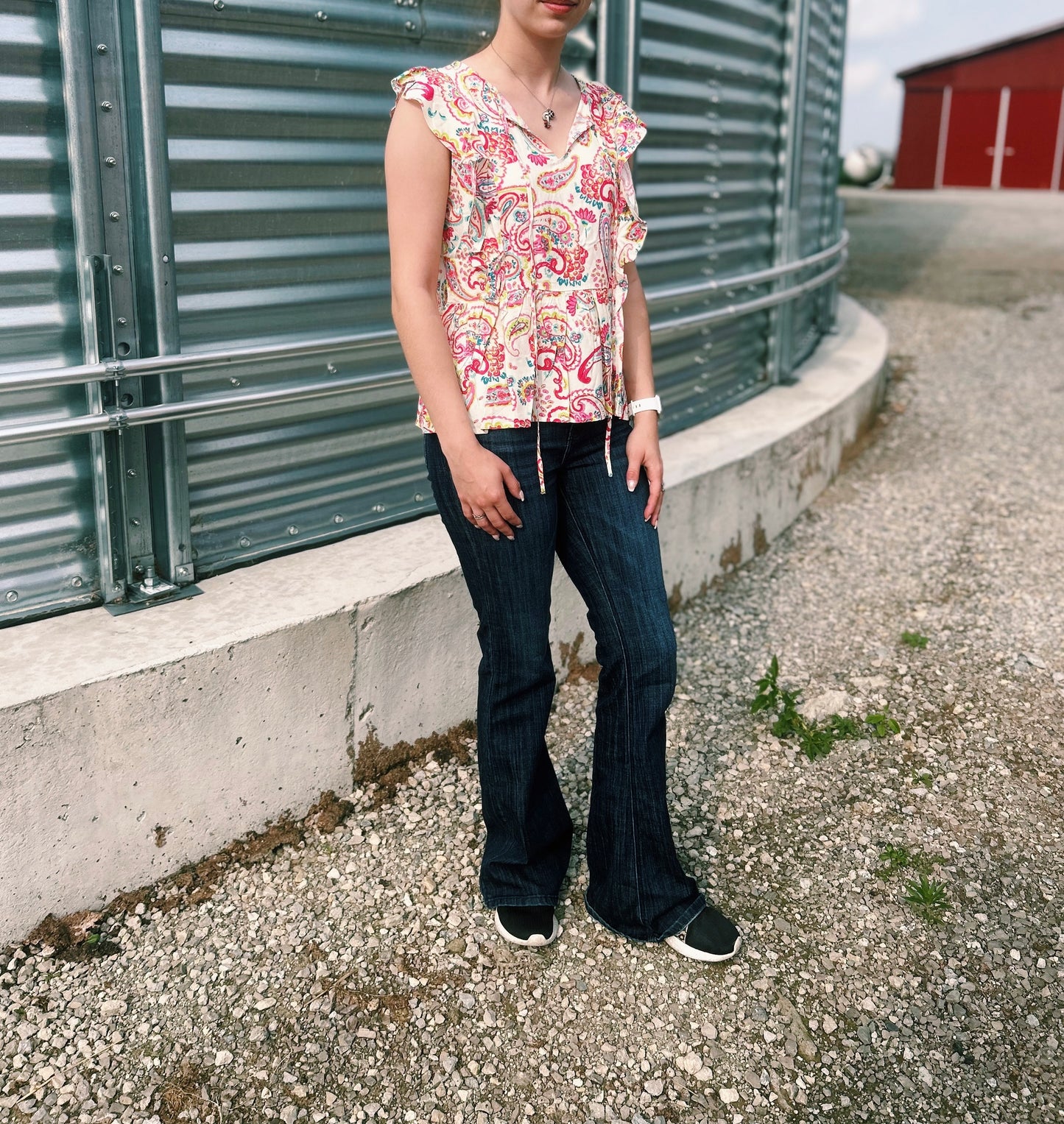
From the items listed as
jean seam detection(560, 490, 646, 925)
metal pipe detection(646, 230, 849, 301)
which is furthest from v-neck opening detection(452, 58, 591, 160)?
metal pipe detection(646, 230, 849, 301)

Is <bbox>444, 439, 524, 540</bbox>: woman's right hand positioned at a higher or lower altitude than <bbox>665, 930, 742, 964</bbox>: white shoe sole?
higher

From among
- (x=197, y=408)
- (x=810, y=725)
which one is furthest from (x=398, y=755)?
(x=810, y=725)

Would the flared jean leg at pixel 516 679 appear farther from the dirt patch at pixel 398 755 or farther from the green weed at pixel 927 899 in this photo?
the green weed at pixel 927 899

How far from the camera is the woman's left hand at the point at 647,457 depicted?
104 inches

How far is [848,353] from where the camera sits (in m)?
7.68

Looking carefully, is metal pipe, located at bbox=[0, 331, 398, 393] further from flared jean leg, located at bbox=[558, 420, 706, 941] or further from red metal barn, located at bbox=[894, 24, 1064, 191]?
red metal barn, located at bbox=[894, 24, 1064, 191]

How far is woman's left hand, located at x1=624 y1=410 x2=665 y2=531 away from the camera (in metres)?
2.65

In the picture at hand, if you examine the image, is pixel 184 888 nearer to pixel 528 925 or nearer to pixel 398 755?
pixel 398 755

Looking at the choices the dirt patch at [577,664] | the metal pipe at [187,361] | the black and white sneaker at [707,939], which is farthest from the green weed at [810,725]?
the metal pipe at [187,361]

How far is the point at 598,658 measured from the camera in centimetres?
274

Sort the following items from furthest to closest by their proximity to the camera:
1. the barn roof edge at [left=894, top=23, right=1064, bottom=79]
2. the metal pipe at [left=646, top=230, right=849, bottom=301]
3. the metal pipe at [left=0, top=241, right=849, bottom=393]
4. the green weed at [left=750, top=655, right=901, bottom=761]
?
the barn roof edge at [left=894, top=23, right=1064, bottom=79] → the metal pipe at [left=646, top=230, right=849, bottom=301] → the green weed at [left=750, top=655, right=901, bottom=761] → the metal pipe at [left=0, top=241, right=849, bottom=393]

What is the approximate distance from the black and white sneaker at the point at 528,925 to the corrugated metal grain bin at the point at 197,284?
1305 millimetres

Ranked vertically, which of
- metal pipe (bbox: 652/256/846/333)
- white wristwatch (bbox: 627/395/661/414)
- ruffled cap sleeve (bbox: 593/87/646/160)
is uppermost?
ruffled cap sleeve (bbox: 593/87/646/160)

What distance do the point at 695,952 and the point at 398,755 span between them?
1155 millimetres
